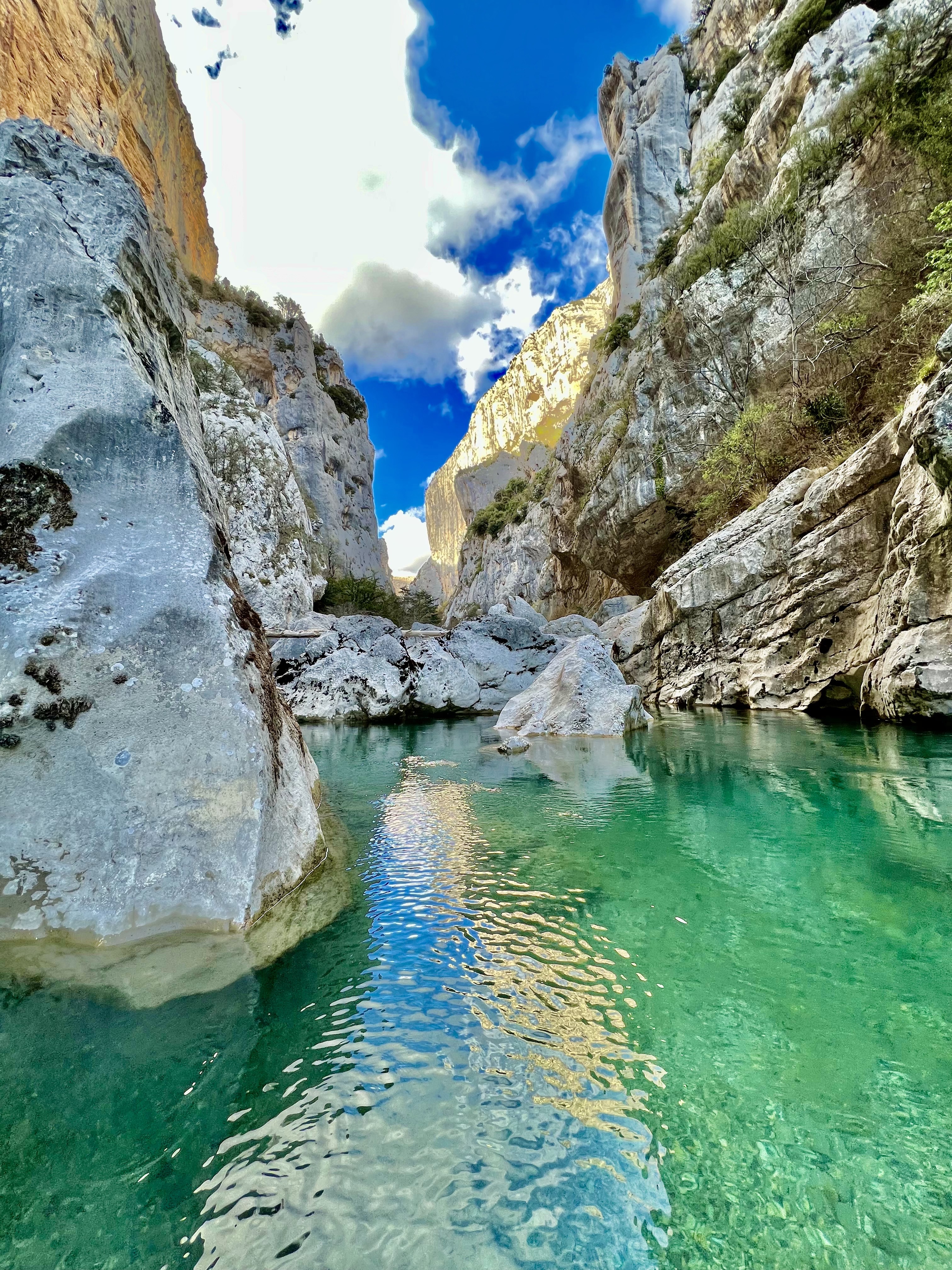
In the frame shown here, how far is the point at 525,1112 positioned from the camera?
173cm

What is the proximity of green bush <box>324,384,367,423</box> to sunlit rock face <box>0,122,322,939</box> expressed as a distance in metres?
44.4

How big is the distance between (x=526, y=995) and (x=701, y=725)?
30.1 feet

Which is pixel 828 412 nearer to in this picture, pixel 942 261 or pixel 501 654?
pixel 942 261

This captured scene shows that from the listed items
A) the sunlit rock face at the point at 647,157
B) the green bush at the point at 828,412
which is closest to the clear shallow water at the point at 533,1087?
the green bush at the point at 828,412

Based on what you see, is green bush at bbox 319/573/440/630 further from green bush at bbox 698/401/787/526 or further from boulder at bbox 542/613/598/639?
green bush at bbox 698/401/787/526

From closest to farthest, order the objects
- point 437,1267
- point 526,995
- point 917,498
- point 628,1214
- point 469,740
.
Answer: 1. point 437,1267
2. point 628,1214
3. point 526,995
4. point 917,498
5. point 469,740

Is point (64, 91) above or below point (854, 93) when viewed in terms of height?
above

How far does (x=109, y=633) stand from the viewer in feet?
10.4

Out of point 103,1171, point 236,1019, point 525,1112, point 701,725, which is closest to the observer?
point 103,1171

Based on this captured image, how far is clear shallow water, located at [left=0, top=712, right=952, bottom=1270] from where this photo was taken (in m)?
1.35

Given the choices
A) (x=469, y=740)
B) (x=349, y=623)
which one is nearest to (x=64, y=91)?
(x=349, y=623)

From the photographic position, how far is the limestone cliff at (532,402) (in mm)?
74125

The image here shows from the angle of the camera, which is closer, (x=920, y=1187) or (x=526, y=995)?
(x=920, y=1187)

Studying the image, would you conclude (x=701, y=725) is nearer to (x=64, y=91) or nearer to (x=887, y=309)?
(x=887, y=309)
